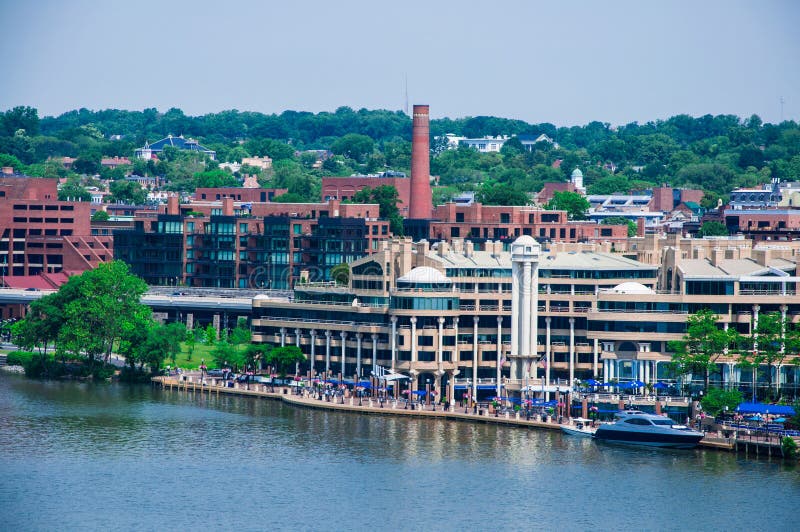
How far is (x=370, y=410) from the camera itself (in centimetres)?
15300

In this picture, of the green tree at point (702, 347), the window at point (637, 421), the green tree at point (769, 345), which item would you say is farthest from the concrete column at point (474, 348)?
the green tree at point (769, 345)

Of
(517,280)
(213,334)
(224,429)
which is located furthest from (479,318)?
(213,334)

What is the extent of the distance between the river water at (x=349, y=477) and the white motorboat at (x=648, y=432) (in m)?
1.56

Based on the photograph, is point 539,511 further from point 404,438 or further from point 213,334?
point 213,334

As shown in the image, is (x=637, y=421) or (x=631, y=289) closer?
(x=637, y=421)

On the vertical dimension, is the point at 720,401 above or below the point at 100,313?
below

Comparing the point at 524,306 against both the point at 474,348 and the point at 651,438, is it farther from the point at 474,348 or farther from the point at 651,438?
the point at 651,438

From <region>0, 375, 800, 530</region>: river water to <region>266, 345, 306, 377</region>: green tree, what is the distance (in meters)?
14.0

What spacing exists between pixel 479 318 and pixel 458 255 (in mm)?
9225

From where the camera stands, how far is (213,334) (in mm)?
195875

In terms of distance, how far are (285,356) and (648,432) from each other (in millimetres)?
40209

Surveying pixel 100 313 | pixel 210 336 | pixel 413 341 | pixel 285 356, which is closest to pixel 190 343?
pixel 210 336

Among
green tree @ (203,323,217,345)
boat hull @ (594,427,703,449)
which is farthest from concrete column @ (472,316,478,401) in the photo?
green tree @ (203,323,217,345)

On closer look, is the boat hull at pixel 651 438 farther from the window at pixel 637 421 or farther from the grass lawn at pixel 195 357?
the grass lawn at pixel 195 357
